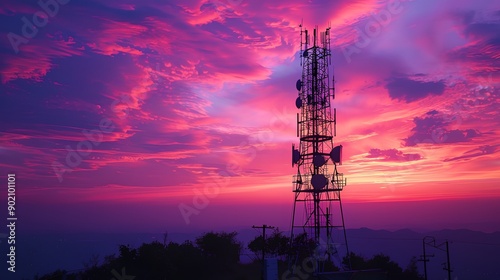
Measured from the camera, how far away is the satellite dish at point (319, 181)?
116 feet

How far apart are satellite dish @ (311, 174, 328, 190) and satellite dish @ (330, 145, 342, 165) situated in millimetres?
1750

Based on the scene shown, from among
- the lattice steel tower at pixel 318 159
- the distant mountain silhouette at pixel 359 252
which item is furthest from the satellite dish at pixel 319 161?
the distant mountain silhouette at pixel 359 252

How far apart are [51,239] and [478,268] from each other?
170 meters

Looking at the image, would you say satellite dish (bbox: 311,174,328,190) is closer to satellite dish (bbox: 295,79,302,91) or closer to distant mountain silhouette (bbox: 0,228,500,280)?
satellite dish (bbox: 295,79,302,91)

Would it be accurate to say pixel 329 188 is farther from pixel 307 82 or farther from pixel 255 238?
pixel 255 238

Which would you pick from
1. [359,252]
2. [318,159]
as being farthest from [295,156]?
[359,252]

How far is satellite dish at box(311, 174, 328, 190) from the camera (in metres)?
35.3

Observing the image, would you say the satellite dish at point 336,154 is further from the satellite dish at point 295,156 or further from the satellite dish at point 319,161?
the satellite dish at point 295,156

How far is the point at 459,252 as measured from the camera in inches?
7574

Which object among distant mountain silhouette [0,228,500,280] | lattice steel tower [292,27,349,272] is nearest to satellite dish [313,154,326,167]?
lattice steel tower [292,27,349,272]

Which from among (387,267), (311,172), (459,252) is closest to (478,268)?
(459,252)

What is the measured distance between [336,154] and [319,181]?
8.91ft

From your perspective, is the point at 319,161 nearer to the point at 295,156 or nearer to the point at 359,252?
the point at 295,156

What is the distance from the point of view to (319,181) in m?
35.4
